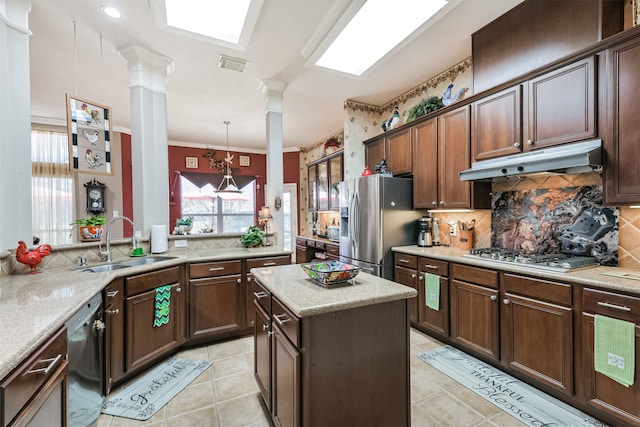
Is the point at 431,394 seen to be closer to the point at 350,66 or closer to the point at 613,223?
the point at 613,223

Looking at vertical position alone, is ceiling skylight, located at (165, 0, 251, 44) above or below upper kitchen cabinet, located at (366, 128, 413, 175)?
above

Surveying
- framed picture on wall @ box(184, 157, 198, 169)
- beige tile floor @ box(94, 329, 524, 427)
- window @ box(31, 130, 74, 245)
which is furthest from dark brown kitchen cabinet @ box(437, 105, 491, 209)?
window @ box(31, 130, 74, 245)

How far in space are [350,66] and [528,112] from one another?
72.7 inches

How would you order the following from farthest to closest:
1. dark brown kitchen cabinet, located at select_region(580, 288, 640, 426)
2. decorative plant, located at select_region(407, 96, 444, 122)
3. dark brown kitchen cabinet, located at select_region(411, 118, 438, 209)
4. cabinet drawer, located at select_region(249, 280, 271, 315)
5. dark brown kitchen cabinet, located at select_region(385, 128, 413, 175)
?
dark brown kitchen cabinet, located at select_region(385, 128, 413, 175) → decorative plant, located at select_region(407, 96, 444, 122) → dark brown kitchen cabinet, located at select_region(411, 118, 438, 209) → cabinet drawer, located at select_region(249, 280, 271, 315) → dark brown kitchen cabinet, located at select_region(580, 288, 640, 426)

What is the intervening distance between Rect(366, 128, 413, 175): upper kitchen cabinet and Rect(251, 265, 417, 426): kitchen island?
234cm

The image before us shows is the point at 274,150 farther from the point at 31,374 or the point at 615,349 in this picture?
the point at 615,349

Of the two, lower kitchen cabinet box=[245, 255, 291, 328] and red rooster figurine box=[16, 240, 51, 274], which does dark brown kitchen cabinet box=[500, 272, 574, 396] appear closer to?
lower kitchen cabinet box=[245, 255, 291, 328]

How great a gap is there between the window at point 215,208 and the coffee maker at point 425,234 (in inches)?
178

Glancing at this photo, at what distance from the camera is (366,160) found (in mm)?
4277

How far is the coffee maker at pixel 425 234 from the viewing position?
3.26 m

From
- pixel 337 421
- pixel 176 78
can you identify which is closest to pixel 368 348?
pixel 337 421

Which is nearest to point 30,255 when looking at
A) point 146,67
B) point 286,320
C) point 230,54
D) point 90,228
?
point 90,228

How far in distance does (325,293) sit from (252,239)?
79.8 inches

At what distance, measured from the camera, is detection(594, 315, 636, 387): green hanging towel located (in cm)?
152
